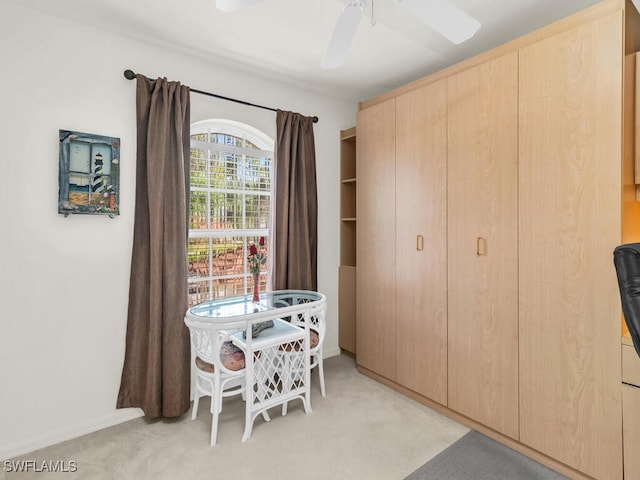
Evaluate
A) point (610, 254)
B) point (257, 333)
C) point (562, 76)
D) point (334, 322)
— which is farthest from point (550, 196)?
point (334, 322)

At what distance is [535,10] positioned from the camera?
6.58ft

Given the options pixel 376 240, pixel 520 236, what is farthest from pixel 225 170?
pixel 520 236

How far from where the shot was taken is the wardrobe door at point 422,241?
2420mm

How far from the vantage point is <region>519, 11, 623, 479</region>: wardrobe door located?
64.9 inches

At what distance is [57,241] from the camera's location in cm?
212

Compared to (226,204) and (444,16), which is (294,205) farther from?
(444,16)

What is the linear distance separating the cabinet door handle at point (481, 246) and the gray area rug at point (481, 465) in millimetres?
1198

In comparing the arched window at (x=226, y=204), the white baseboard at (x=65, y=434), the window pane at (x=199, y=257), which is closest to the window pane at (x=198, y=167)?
the arched window at (x=226, y=204)

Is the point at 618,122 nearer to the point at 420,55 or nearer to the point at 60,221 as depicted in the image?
the point at 420,55

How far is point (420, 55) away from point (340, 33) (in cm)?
128

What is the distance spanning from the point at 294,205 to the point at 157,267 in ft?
4.15

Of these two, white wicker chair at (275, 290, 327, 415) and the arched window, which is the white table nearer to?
white wicker chair at (275, 290, 327, 415)

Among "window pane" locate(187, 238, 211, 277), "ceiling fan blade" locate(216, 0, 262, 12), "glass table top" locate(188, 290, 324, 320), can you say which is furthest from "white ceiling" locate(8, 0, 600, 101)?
"glass table top" locate(188, 290, 324, 320)

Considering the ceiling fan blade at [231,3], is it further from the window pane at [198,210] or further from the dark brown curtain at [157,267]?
the window pane at [198,210]
